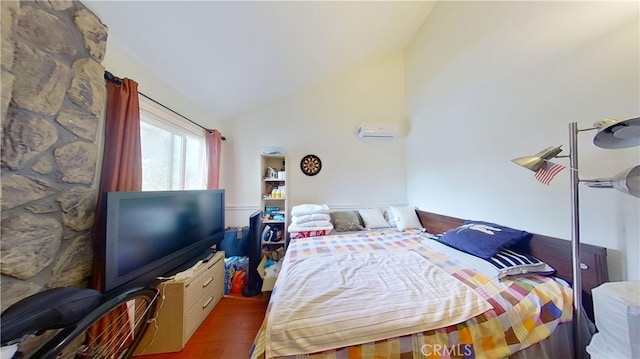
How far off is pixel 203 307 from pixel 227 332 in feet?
1.06

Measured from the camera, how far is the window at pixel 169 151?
175cm

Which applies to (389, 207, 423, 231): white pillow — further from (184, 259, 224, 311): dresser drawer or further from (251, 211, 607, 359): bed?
(184, 259, 224, 311): dresser drawer

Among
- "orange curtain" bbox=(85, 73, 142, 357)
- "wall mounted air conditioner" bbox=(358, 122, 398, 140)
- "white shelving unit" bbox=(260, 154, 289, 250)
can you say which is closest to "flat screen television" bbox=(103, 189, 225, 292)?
"orange curtain" bbox=(85, 73, 142, 357)

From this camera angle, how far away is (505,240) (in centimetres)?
142

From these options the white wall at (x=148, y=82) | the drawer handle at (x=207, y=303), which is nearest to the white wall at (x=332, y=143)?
the white wall at (x=148, y=82)

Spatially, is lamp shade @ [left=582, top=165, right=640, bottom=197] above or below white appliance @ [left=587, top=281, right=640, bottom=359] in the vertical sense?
above

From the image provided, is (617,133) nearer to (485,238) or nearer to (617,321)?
(617,321)

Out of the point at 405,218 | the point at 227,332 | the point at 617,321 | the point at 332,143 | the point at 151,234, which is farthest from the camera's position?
the point at 332,143

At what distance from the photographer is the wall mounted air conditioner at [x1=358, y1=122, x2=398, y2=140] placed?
116 inches

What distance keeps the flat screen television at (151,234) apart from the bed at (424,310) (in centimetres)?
95

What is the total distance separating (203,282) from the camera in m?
1.75

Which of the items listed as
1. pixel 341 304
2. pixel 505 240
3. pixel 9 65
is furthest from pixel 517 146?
pixel 9 65

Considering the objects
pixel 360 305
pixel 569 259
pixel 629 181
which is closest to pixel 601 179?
pixel 629 181
